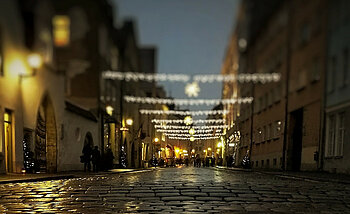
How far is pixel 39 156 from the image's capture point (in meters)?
17.3

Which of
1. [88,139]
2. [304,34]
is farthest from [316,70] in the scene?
[88,139]

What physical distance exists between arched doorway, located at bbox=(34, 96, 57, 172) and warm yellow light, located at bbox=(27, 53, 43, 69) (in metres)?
3.84

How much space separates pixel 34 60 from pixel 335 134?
1186 centimetres

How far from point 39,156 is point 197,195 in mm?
11121

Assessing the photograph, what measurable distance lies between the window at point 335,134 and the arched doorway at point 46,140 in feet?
36.8

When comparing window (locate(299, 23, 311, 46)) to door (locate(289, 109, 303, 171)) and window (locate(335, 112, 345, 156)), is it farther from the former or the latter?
door (locate(289, 109, 303, 171))

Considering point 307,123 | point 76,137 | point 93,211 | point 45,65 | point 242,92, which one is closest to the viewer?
point 93,211

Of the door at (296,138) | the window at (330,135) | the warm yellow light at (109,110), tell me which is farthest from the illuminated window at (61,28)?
the warm yellow light at (109,110)

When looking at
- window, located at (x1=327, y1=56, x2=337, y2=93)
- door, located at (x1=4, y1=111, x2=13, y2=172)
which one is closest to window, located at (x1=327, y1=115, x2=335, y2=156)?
window, located at (x1=327, y1=56, x2=337, y2=93)

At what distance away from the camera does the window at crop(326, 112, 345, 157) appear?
55.6 ft

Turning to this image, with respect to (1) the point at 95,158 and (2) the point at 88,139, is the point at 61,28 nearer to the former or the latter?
(1) the point at 95,158

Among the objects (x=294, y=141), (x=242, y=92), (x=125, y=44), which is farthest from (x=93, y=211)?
(x=125, y=44)

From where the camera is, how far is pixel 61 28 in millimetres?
8289

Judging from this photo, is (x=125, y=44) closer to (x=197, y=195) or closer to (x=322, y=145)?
(x=322, y=145)
